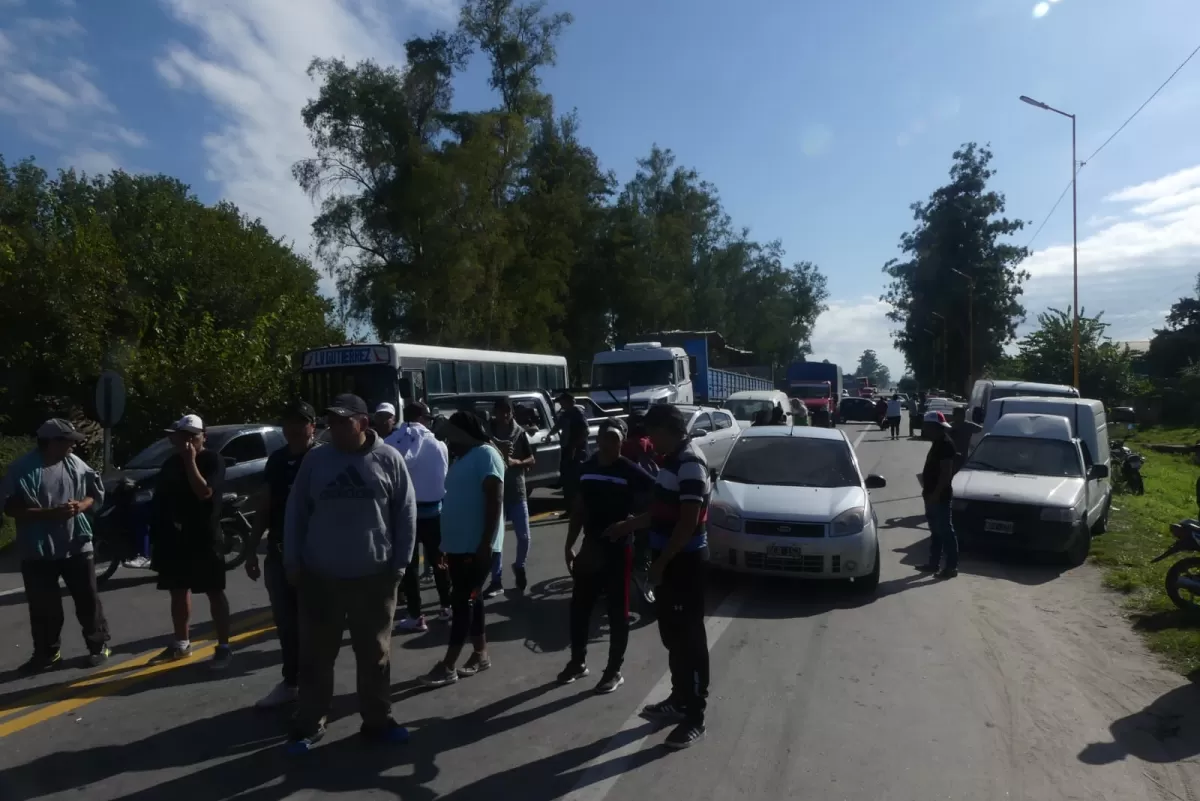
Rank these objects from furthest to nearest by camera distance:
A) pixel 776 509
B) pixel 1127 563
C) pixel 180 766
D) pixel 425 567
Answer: pixel 1127 563, pixel 425 567, pixel 776 509, pixel 180 766

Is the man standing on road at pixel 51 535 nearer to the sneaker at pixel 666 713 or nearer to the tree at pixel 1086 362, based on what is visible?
the sneaker at pixel 666 713

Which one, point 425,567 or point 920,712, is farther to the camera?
point 425,567

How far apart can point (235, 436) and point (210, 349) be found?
7.48 metres

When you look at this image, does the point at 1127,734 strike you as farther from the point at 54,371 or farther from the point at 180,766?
the point at 54,371

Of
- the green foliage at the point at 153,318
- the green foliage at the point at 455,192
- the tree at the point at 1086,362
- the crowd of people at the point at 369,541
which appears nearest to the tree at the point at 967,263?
the tree at the point at 1086,362

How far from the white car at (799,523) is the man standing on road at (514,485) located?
186cm

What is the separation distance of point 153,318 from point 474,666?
67.4ft

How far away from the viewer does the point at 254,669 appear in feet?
21.5

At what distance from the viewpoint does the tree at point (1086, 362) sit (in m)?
44.1

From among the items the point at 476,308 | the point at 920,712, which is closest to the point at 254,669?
the point at 920,712

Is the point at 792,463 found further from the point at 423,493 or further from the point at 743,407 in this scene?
the point at 743,407

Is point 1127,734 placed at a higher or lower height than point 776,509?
lower

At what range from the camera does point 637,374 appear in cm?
2736

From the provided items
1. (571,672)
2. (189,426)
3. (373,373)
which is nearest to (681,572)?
(571,672)
